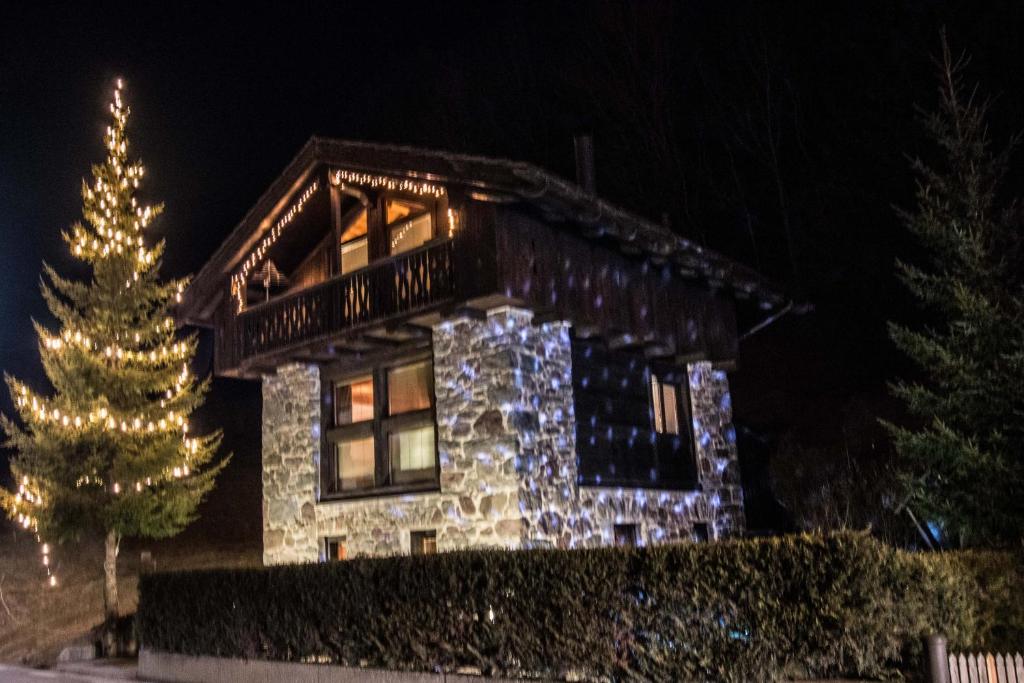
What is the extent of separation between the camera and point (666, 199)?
92.5 ft

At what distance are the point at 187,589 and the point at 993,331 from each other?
11.2 m

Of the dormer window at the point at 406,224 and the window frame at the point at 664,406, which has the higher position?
the dormer window at the point at 406,224

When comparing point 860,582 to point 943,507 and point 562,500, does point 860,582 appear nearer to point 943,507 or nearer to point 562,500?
point 943,507

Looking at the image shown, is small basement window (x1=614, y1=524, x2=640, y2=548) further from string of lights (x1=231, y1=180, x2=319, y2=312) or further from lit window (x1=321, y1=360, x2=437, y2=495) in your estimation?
string of lights (x1=231, y1=180, x2=319, y2=312)

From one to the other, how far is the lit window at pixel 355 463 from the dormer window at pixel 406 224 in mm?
3321

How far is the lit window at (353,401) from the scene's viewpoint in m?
16.0

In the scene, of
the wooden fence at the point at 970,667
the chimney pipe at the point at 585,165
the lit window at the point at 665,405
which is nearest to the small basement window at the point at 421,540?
the lit window at the point at 665,405

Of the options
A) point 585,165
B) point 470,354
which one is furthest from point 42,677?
point 585,165

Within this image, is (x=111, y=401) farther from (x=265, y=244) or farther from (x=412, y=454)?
(x=412, y=454)

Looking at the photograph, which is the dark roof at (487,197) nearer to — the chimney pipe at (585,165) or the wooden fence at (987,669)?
the chimney pipe at (585,165)

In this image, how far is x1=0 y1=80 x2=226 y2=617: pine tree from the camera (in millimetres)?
16016

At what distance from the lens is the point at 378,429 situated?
597 inches

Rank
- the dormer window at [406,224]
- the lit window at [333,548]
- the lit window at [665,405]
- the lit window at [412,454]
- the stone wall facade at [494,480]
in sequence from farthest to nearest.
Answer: the lit window at [665,405], the lit window at [333,548], the dormer window at [406,224], the lit window at [412,454], the stone wall facade at [494,480]

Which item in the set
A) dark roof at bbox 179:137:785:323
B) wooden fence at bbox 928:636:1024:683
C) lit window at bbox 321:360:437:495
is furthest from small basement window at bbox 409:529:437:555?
wooden fence at bbox 928:636:1024:683
